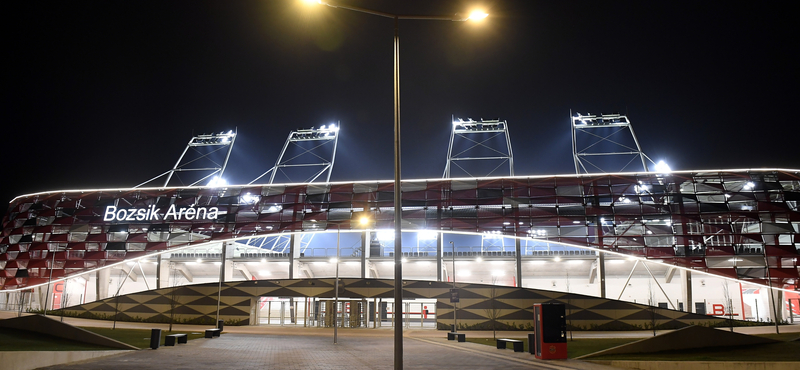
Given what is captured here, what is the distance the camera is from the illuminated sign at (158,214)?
53.8 meters

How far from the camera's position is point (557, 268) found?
53.5 m

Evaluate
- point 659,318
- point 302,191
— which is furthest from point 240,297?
point 659,318

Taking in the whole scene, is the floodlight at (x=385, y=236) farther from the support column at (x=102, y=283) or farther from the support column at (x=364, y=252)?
the support column at (x=102, y=283)

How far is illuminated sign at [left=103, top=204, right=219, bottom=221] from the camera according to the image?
53.8m

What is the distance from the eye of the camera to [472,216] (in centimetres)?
4919

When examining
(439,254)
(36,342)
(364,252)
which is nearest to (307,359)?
(36,342)

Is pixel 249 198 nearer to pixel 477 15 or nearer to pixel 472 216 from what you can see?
pixel 472 216

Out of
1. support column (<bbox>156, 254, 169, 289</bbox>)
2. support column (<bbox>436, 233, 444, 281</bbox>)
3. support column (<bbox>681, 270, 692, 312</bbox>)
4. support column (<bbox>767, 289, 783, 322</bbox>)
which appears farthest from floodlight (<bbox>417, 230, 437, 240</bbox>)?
support column (<bbox>767, 289, 783, 322</bbox>)

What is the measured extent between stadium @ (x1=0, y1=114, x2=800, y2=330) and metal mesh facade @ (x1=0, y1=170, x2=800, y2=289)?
0.43 feet

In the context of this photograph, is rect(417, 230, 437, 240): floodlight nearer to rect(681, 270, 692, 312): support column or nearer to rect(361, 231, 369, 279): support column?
rect(361, 231, 369, 279): support column

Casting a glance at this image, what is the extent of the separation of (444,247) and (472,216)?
550cm

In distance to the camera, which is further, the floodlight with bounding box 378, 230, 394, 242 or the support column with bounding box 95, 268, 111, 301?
the floodlight with bounding box 378, 230, 394, 242

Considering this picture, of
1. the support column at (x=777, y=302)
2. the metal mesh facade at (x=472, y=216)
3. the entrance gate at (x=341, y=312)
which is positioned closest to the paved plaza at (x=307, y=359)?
the entrance gate at (x=341, y=312)

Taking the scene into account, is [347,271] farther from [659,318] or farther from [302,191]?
[659,318]
